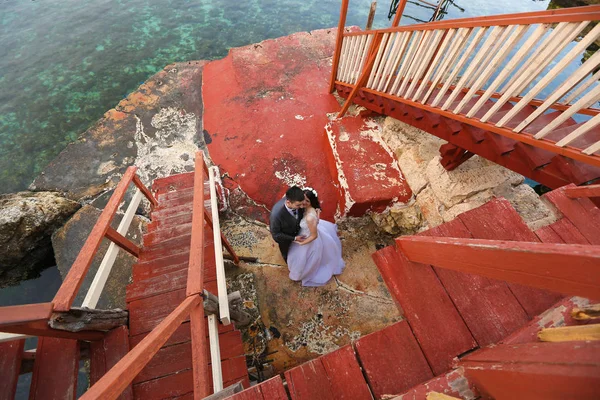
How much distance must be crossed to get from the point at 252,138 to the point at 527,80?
14.7ft

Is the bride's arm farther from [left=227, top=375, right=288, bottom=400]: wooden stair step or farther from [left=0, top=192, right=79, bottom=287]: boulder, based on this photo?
[left=0, top=192, right=79, bottom=287]: boulder

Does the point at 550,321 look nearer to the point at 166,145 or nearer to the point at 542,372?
the point at 542,372

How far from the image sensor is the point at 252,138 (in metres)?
5.66

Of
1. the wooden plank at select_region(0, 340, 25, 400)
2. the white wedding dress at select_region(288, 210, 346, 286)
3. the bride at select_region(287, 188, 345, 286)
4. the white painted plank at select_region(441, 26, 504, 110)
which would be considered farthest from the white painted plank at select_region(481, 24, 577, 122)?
the wooden plank at select_region(0, 340, 25, 400)

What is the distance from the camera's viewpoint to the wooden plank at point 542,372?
0.69m

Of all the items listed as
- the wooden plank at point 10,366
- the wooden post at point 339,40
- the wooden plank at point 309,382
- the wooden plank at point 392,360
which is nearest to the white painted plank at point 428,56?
the wooden post at point 339,40

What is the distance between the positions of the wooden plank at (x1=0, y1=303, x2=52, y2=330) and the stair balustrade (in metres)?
3.88

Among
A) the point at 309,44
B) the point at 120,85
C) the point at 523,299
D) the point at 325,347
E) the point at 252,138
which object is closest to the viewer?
the point at 523,299

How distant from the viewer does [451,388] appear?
119 cm

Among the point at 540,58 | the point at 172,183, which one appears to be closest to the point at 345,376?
the point at 540,58

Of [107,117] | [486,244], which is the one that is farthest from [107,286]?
[486,244]

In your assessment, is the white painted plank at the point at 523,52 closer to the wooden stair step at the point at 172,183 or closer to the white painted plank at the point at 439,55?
the white painted plank at the point at 439,55

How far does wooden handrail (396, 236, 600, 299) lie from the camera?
0.85 metres

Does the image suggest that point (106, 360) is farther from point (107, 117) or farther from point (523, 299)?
point (107, 117)
